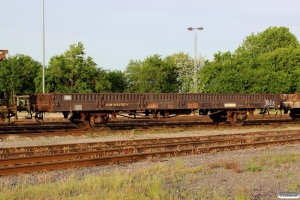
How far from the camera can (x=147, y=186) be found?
7.79m

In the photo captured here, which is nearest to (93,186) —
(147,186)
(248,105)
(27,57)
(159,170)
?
(147,186)

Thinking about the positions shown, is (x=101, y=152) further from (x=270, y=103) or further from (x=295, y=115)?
(x=295, y=115)

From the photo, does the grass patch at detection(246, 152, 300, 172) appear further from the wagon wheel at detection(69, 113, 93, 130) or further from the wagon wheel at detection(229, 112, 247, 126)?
the wagon wheel at detection(229, 112, 247, 126)

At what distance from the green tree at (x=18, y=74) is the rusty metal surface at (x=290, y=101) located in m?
39.8

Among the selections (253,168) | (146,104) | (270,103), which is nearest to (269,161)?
(253,168)

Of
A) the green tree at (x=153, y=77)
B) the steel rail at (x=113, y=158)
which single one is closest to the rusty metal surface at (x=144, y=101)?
the steel rail at (x=113, y=158)

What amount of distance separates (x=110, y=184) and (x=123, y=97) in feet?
45.4

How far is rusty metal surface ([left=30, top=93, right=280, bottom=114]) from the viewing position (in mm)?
20266

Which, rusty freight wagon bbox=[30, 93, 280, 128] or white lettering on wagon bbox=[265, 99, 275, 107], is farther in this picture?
white lettering on wagon bbox=[265, 99, 275, 107]

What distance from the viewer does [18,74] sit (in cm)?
5812

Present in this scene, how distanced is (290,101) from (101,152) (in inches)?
743

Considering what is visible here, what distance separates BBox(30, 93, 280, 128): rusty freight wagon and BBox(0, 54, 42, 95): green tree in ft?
125

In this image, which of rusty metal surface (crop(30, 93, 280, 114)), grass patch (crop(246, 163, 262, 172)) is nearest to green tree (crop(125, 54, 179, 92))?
rusty metal surface (crop(30, 93, 280, 114))

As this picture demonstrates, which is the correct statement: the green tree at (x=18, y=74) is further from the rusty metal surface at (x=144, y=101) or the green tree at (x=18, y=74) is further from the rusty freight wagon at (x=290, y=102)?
the rusty freight wagon at (x=290, y=102)
